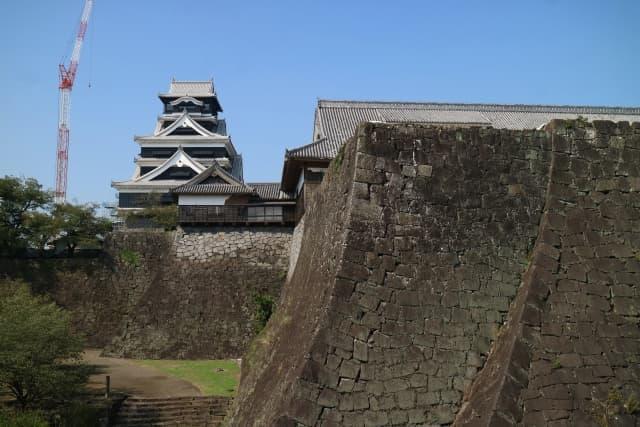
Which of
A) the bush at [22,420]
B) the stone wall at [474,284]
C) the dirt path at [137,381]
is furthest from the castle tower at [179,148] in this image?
the stone wall at [474,284]

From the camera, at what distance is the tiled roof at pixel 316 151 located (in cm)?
1738

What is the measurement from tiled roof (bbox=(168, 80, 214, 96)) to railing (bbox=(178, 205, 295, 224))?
23.9 metres

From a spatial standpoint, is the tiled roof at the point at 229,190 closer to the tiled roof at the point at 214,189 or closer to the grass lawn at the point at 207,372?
the tiled roof at the point at 214,189

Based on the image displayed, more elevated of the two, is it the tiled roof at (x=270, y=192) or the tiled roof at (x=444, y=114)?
the tiled roof at (x=444, y=114)

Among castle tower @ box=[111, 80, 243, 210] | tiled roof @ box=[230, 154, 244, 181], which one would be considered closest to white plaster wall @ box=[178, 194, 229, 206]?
castle tower @ box=[111, 80, 243, 210]

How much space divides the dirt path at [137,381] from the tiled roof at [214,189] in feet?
27.1

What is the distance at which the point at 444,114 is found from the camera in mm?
24516

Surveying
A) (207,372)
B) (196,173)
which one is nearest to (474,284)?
(207,372)

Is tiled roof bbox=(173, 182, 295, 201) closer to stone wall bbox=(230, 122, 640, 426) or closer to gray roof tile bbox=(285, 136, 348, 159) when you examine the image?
gray roof tile bbox=(285, 136, 348, 159)

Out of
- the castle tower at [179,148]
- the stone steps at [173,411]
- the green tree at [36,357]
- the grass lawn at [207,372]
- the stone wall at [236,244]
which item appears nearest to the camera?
the green tree at [36,357]

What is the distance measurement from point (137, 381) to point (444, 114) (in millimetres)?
17641

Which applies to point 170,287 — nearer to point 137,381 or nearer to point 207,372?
point 207,372

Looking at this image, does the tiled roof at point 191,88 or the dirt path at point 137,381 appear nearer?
the dirt path at point 137,381

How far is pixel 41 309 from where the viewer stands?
14719 millimetres
